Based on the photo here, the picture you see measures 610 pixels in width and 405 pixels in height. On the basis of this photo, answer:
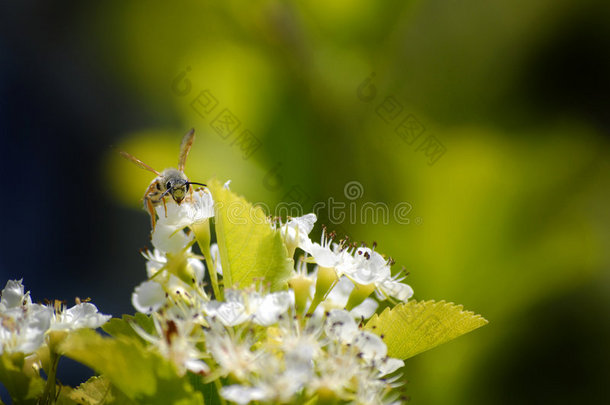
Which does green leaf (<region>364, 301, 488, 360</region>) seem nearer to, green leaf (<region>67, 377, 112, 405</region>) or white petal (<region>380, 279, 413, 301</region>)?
white petal (<region>380, 279, 413, 301</region>)

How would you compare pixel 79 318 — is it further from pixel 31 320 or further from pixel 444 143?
pixel 444 143

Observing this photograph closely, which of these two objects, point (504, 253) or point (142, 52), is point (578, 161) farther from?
point (142, 52)

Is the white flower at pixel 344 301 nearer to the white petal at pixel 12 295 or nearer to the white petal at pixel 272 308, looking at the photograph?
the white petal at pixel 272 308

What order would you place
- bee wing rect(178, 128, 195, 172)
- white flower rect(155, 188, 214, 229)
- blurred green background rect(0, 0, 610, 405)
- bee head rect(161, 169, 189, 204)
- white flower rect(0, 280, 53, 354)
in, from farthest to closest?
blurred green background rect(0, 0, 610, 405), bee wing rect(178, 128, 195, 172), bee head rect(161, 169, 189, 204), white flower rect(155, 188, 214, 229), white flower rect(0, 280, 53, 354)

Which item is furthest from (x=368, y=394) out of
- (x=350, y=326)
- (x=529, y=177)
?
(x=529, y=177)

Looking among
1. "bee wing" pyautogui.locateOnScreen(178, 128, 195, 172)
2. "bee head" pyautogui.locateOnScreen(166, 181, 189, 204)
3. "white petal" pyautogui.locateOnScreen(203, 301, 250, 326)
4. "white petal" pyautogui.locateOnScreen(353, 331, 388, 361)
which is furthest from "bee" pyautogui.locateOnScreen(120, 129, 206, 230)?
"white petal" pyautogui.locateOnScreen(353, 331, 388, 361)

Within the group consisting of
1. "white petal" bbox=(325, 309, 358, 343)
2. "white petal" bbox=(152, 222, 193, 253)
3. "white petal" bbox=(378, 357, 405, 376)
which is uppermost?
"white petal" bbox=(152, 222, 193, 253)

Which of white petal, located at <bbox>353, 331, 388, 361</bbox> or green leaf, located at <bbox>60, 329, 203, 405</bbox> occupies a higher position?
white petal, located at <bbox>353, 331, 388, 361</bbox>

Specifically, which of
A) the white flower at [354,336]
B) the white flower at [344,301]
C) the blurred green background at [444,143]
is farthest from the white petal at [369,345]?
the blurred green background at [444,143]
